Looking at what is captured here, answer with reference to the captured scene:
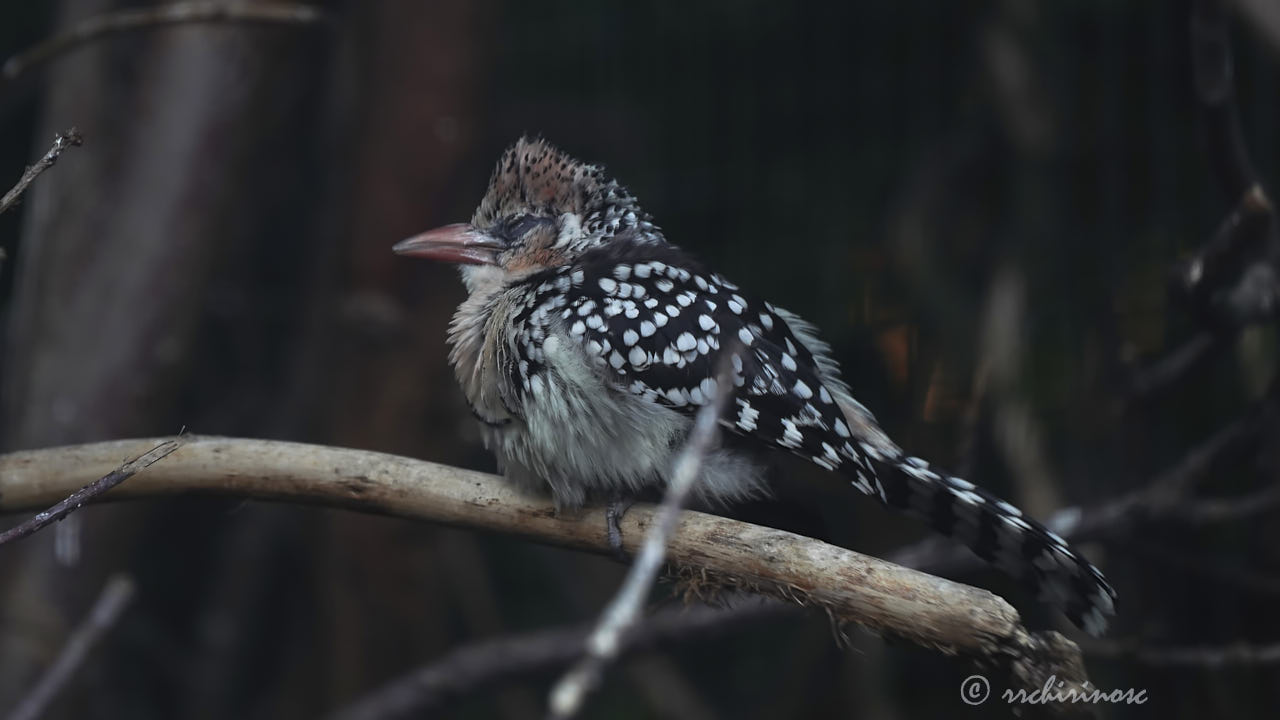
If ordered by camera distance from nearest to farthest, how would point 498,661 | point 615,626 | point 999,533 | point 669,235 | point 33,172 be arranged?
1. point 615,626
2. point 33,172
3. point 999,533
4. point 498,661
5. point 669,235

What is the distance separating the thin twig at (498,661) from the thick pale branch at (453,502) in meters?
0.99

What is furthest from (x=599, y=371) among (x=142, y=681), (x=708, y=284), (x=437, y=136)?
(x=142, y=681)

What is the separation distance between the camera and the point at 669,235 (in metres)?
3.29

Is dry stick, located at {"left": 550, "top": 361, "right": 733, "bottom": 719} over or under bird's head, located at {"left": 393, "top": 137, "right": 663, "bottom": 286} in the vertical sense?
under

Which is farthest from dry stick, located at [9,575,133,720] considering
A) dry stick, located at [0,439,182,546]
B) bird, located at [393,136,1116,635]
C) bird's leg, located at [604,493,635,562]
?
bird's leg, located at [604,493,635,562]

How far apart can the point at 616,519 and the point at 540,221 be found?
0.65 meters

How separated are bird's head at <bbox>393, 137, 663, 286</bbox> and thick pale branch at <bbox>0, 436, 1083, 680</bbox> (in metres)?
0.54

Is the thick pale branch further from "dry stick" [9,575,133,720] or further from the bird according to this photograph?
"dry stick" [9,575,133,720]

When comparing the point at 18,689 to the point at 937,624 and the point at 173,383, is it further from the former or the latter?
the point at 937,624

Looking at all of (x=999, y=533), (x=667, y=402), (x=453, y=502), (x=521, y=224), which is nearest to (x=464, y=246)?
(x=521, y=224)

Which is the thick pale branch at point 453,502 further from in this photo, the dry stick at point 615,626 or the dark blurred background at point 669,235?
the dark blurred background at point 669,235

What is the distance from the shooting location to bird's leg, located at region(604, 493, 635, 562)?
160 cm

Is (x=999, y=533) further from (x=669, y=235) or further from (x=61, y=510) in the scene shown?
(x=669, y=235)

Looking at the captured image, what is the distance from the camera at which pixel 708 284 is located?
6.12 ft
